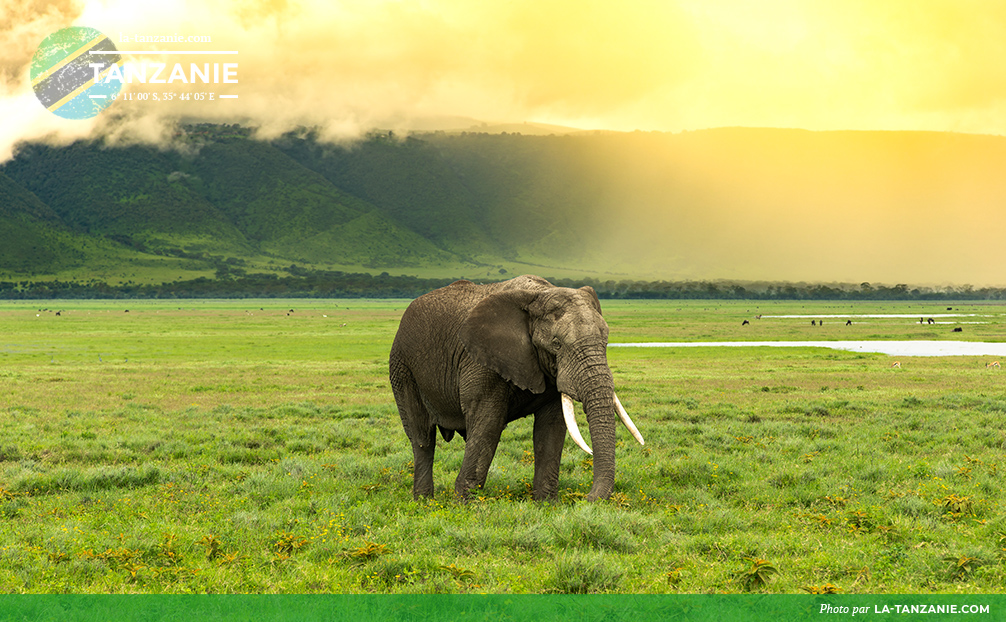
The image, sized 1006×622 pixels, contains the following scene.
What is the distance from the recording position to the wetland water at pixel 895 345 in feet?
174

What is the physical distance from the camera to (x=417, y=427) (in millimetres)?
13359

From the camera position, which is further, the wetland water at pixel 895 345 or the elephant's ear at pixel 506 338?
the wetland water at pixel 895 345

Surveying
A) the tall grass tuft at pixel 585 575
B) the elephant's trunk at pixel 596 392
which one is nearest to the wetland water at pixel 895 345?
the elephant's trunk at pixel 596 392

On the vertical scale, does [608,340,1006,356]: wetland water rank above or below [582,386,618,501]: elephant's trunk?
below

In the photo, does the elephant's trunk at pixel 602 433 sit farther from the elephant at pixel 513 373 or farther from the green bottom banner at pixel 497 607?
the green bottom banner at pixel 497 607

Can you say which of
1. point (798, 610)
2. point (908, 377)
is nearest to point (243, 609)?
point (798, 610)

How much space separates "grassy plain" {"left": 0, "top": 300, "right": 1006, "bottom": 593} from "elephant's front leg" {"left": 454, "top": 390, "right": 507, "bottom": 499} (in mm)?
572

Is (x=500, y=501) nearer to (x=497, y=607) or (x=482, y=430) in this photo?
(x=482, y=430)

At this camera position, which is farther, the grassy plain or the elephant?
the elephant

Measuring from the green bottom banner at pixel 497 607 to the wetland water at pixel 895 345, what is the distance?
160 ft

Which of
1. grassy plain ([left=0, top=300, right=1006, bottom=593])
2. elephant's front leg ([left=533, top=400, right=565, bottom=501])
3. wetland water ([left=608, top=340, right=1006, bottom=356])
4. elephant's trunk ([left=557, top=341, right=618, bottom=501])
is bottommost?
wetland water ([left=608, top=340, right=1006, bottom=356])

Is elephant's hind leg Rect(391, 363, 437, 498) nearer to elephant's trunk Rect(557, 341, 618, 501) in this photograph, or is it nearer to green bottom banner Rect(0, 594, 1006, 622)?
elephant's trunk Rect(557, 341, 618, 501)

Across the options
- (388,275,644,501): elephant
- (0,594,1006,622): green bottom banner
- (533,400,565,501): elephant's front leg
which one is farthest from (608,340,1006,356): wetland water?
(0,594,1006,622): green bottom banner

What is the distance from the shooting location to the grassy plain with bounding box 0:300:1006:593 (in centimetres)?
855
